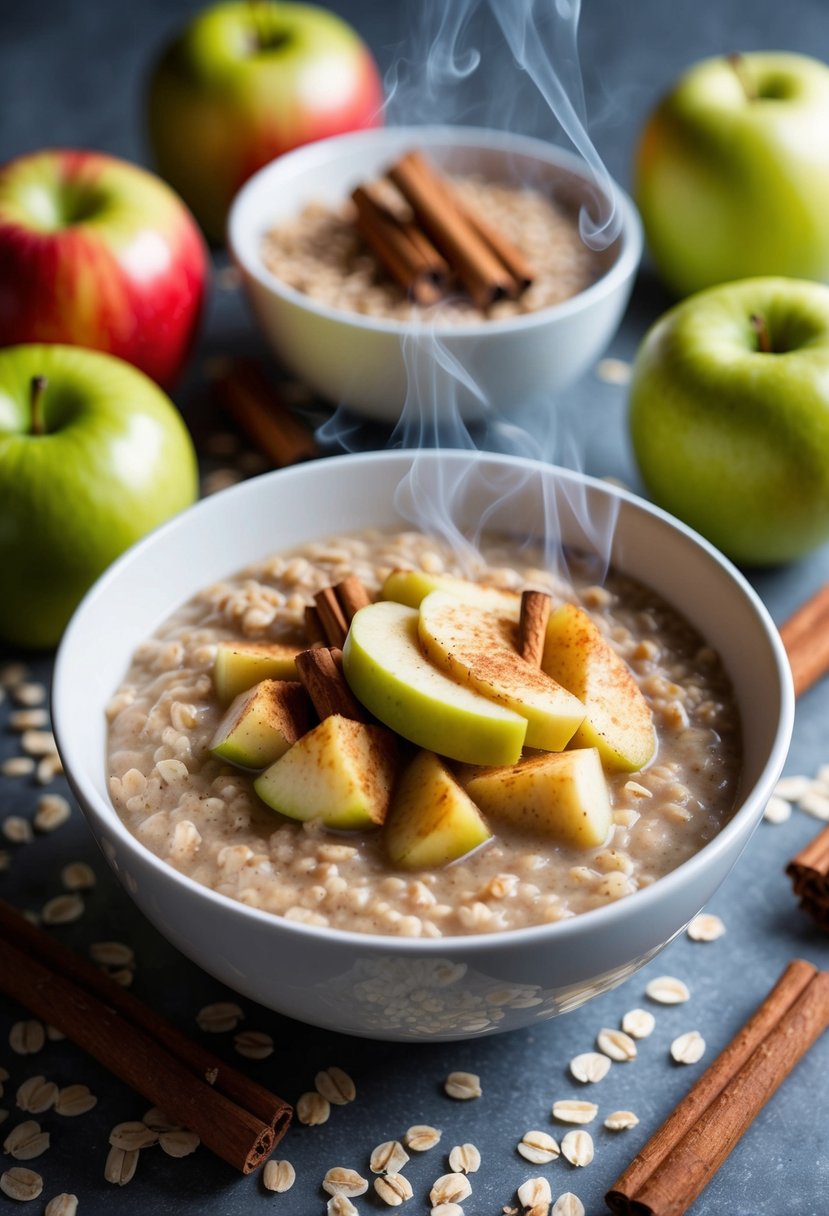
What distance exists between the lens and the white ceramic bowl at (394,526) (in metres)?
1.21

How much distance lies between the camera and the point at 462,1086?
1.45 m

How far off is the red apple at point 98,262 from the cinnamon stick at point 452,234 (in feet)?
1.32

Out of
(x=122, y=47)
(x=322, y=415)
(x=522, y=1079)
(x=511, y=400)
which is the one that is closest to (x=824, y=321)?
(x=511, y=400)

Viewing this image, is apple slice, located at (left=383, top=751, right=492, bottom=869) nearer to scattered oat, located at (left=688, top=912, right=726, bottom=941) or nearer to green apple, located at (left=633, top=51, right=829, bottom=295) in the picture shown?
scattered oat, located at (left=688, top=912, right=726, bottom=941)

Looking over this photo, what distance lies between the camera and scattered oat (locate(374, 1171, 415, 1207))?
1.34 m

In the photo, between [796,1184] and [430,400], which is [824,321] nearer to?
[430,400]

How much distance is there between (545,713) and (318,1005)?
369 mm

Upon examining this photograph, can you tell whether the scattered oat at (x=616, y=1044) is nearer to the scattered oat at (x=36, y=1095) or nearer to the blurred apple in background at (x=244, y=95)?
the scattered oat at (x=36, y=1095)

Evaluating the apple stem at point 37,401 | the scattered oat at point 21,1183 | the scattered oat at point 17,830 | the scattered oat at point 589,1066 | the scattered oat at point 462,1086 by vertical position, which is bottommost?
the scattered oat at point 17,830

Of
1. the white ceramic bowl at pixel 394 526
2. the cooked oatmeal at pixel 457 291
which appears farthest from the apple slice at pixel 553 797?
the cooked oatmeal at pixel 457 291

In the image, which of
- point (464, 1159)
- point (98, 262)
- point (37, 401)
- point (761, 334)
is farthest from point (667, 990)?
point (98, 262)

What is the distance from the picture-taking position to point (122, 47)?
3406mm

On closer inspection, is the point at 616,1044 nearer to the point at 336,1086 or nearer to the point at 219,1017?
the point at 336,1086

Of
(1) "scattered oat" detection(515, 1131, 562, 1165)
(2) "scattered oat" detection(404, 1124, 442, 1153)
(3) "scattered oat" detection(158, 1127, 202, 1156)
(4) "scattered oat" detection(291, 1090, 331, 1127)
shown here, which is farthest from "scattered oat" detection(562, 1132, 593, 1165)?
(3) "scattered oat" detection(158, 1127, 202, 1156)
